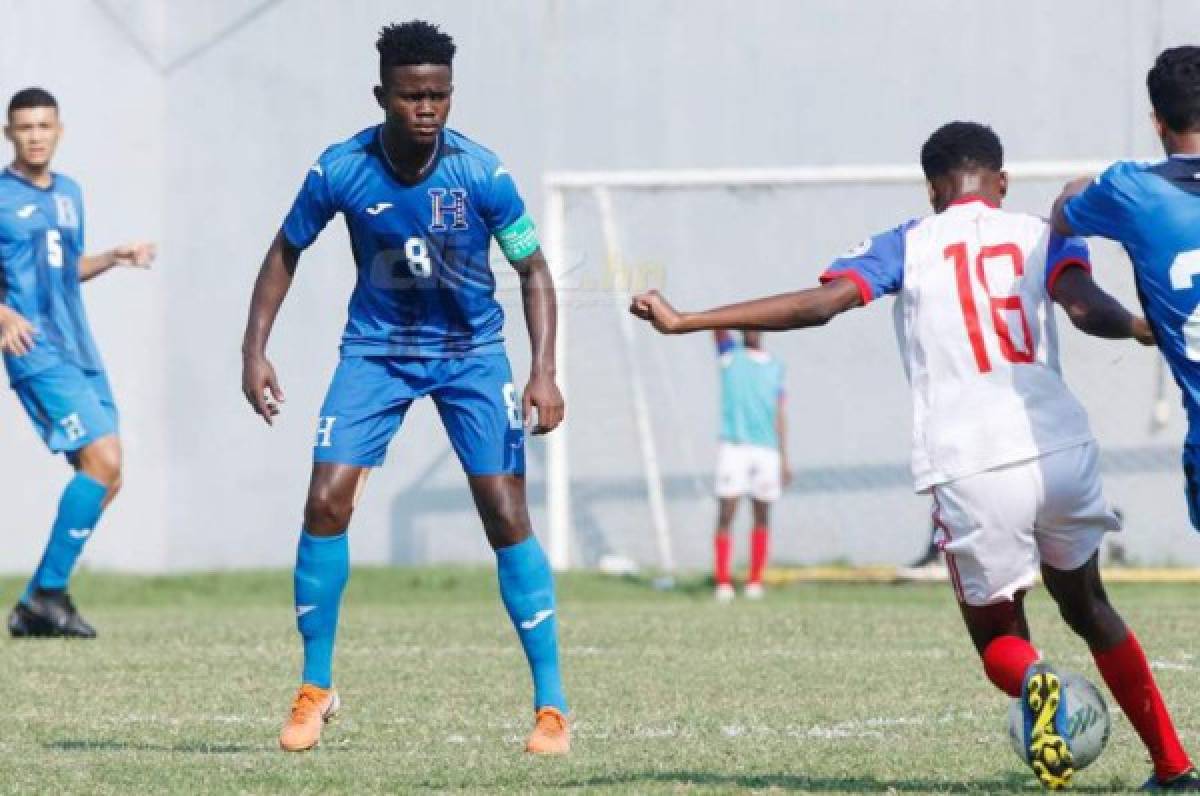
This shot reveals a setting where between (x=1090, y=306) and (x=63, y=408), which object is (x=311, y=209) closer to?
(x=1090, y=306)

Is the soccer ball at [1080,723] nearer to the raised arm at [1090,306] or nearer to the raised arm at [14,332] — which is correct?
the raised arm at [1090,306]

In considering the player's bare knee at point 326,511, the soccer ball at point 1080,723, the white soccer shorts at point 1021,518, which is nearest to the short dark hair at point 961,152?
the white soccer shorts at point 1021,518

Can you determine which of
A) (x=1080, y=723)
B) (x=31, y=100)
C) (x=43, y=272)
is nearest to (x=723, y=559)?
(x=43, y=272)

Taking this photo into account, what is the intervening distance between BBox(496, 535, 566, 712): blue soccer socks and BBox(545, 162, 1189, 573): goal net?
9.32 m

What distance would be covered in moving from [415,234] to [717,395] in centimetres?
1087

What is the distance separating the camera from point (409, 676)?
387 inches

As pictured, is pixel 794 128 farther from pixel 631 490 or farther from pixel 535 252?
pixel 535 252

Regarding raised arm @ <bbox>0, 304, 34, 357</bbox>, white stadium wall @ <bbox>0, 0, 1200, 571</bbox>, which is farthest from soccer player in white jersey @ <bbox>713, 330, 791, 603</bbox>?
raised arm @ <bbox>0, 304, 34, 357</bbox>

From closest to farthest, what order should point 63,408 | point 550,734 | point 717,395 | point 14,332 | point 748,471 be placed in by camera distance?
point 550,734, point 14,332, point 63,408, point 748,471, point 717,395

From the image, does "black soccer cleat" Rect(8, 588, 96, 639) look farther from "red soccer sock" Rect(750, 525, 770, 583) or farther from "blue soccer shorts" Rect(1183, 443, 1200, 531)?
"blue soccer shorts" Rect(1183, 443, 1200, 531)

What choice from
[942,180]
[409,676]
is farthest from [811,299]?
[409,676]

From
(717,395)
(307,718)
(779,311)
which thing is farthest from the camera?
(717,395)

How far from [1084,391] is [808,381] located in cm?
220

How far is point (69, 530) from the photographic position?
12.1 meters
